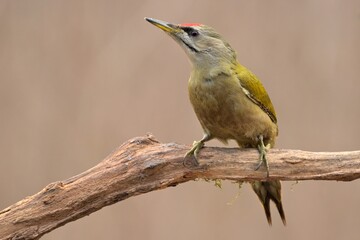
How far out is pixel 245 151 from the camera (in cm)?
324

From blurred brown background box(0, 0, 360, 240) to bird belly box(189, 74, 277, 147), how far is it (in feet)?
4.34

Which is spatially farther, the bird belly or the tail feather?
the tail feather

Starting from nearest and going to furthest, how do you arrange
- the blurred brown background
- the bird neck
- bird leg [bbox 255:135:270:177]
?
1. bird leg [bbox 255:135:270:177]
2. the bird neck
3. the blurred brown background

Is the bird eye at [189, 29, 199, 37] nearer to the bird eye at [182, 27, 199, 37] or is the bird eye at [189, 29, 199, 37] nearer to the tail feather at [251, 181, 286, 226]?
the bird eye at [182, 27, 199, 37]

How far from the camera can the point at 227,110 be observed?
3.20 metres

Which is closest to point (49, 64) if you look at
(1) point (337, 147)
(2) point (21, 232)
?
(2) point (21, 232)

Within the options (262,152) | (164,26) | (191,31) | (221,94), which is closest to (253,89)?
(221,94)

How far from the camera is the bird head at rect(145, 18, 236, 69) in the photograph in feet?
10.8

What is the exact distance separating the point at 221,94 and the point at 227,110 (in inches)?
3.6

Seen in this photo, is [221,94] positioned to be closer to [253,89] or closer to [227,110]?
[227,110]

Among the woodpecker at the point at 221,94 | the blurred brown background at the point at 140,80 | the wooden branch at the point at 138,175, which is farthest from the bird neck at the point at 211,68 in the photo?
the blurred brown background at the point at 140,80

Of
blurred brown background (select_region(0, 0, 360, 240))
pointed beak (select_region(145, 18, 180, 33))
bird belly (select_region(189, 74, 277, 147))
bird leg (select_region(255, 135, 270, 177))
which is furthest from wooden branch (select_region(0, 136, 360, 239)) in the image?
blurred brown background (select_region(0, 0, 360, 240))

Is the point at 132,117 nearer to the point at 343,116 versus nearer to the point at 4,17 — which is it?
the point at 4,17

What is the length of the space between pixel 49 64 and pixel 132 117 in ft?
2.55
